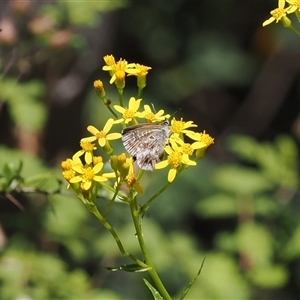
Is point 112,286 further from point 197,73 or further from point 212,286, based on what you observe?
point 197,73

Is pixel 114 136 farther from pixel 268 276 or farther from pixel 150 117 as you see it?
pixel 268 276

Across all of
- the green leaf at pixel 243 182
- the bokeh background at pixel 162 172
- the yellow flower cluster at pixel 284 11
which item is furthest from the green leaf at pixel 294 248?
the yellow flower cluster at pixel 284 11

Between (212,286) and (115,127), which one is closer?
(212,286)

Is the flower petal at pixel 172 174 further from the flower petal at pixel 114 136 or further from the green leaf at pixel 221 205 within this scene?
the green leaf at pixel 221 205

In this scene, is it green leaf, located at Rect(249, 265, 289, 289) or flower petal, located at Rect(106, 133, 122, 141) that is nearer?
flower petal, located at Rect(106, 133, 122, 141)

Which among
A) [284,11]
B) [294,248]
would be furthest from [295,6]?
[294,248]

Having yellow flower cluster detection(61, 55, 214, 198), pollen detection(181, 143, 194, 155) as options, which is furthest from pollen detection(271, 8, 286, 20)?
→ pollen detection(181, 143, 194, 155)

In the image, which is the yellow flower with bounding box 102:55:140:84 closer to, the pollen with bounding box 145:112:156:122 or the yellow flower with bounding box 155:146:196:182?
the pollen with bounding box 145:112:156:122

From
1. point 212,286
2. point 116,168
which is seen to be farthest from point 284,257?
point 116,168
